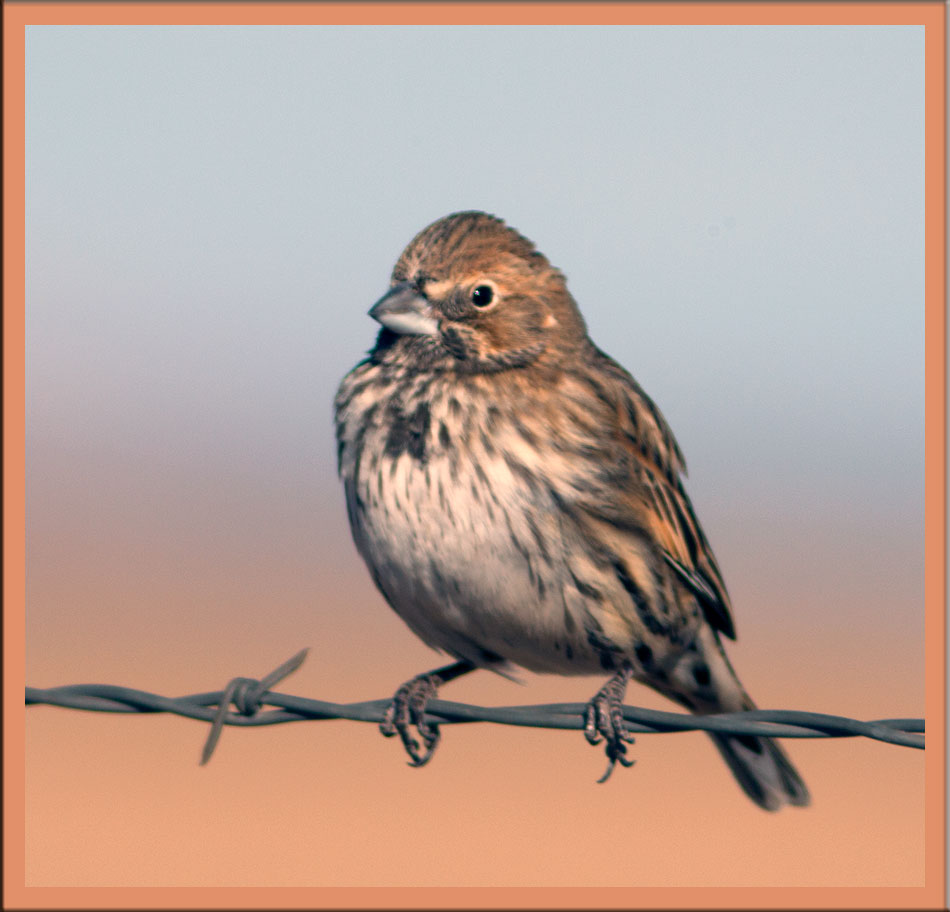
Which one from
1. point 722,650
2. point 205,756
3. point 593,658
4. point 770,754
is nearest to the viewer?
point 205,756

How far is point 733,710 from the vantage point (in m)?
6.52

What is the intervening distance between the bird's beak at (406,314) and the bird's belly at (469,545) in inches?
26.4

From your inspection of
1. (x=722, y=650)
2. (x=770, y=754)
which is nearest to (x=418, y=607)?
(x=722, y=650)

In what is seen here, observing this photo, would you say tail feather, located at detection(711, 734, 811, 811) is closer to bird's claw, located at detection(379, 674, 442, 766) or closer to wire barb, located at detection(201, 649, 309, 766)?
bird's claw, located at detection(379, 674, 442, 766)

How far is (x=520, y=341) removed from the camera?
19.5 feet

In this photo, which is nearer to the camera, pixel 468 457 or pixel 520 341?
pixel 468 457

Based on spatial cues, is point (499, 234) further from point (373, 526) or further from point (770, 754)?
point (770, 754)

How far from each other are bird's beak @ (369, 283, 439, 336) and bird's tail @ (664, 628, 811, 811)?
2.09 m

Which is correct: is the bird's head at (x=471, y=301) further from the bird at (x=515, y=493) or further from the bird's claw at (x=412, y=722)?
the bird's claw at (x=412, y=722)

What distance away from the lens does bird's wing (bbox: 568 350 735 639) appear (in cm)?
577

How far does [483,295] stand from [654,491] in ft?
4.12

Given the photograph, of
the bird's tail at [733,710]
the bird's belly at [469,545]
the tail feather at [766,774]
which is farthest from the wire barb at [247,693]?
the tail feather at [766,774]

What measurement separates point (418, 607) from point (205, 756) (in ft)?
5.27

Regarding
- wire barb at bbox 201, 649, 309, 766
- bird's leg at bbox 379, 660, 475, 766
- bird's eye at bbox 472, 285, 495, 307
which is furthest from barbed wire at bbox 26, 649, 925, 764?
bird's eye at bbox 472, 285, 495, 307
